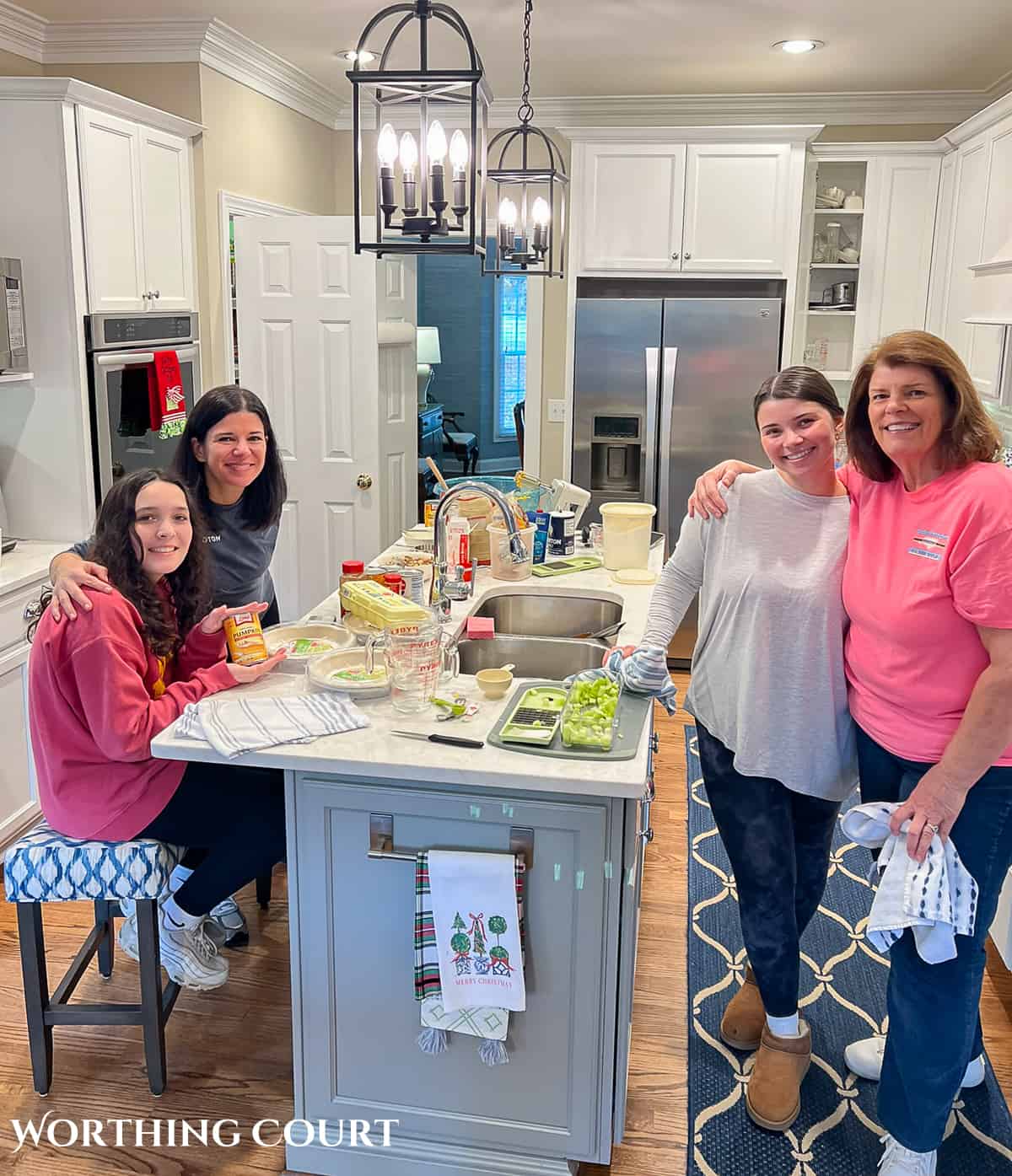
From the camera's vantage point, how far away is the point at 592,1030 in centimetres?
192

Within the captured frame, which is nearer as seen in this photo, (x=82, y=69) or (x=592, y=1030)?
(x=592, y=1030)

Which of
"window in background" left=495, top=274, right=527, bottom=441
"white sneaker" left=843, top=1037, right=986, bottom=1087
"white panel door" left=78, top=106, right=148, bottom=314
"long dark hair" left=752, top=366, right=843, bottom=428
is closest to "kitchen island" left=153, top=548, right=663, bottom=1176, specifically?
"white sneaker" left=843, top=1037, right=986, bottom=1087

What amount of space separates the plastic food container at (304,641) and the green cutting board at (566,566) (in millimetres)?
861

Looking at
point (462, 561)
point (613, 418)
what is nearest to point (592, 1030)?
point (462, 561)

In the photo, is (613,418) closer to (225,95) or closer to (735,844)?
(225,95)

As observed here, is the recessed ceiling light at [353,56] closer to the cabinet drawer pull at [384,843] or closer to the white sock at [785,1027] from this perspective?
the cabinet drawer pull at [384,843]

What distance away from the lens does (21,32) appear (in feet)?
13.1

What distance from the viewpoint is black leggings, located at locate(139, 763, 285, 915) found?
7.14 ft

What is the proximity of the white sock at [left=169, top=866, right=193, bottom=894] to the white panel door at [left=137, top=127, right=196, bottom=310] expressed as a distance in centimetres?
233

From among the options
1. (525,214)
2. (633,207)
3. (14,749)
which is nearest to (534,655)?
(525,214)

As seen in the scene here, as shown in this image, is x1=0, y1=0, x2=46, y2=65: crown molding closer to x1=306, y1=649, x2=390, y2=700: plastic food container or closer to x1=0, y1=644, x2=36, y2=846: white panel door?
x1=0, y1=644, x2=36, y2=846: white panel door

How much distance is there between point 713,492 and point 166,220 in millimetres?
2814

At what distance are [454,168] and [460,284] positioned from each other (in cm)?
777

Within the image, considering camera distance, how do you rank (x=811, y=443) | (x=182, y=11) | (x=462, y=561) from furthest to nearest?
(x=182, y=11)
(x=462, y=561)
(x=811, y=443)
